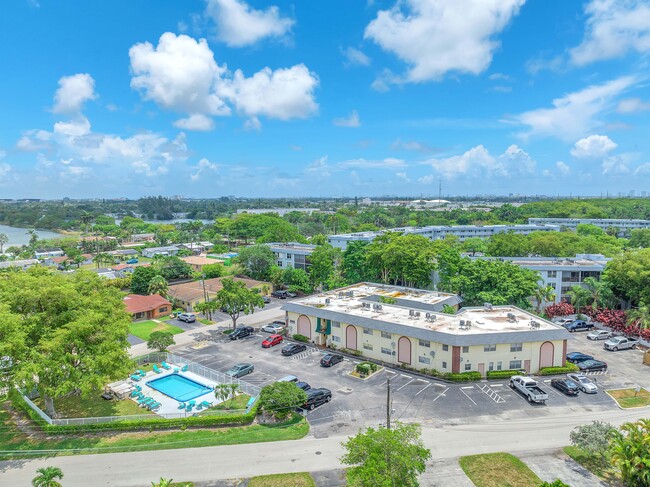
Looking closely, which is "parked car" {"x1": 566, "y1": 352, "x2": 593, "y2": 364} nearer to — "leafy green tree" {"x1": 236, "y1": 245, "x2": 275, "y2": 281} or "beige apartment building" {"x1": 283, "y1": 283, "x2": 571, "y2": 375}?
"beige apartment building" {"x1": 283, "y1": 283, "x2": 571, "y2": 375}

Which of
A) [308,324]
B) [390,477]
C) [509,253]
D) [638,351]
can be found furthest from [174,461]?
[509,253]

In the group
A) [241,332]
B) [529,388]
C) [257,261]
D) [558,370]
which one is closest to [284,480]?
[529,388]

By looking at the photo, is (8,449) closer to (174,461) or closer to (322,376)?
(174,461)

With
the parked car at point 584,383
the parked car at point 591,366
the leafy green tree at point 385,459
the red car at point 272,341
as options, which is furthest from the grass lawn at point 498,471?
the red car at point 272,341

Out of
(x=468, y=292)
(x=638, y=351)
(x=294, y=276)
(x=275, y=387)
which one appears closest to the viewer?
(x=275, y=387)

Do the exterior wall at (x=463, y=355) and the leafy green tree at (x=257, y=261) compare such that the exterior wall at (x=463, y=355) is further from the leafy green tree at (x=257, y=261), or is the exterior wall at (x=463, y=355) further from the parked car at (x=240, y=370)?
the leafy green tree at (x=257, y=261)

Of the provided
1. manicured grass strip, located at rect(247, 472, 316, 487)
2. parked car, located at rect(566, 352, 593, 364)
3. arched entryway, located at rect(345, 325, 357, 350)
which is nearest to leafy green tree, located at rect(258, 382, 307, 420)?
manicured grass strip, located at rect(247, 472, 316, 487)
